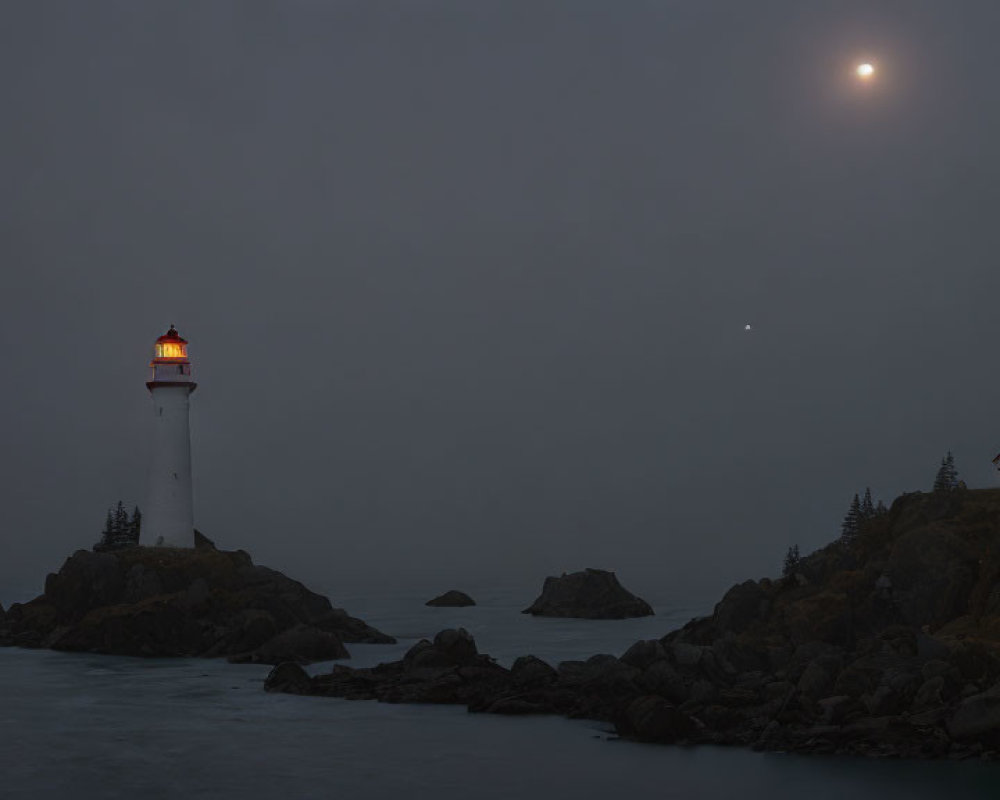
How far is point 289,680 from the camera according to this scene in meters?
43.7

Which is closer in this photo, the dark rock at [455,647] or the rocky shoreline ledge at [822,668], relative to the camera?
the rocky shoreline ledge at [822,668]

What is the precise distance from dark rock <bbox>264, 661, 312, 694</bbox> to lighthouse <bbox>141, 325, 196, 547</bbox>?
760 inches

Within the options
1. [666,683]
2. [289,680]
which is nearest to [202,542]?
[289,680]

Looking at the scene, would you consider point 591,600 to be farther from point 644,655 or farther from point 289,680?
point 644,655

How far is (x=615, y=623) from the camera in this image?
8706 centimetres

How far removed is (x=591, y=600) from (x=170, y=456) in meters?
41.5

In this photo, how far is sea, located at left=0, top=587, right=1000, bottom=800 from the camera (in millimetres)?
28656

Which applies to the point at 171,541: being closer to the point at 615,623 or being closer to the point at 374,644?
the point at 374,644

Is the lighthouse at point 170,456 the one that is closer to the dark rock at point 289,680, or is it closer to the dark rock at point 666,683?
the dark rock at point 289,680

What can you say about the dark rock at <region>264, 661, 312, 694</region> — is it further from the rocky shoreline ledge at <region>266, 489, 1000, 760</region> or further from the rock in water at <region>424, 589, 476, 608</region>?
the rock in water at <region>424, 589, 476, 608</region>

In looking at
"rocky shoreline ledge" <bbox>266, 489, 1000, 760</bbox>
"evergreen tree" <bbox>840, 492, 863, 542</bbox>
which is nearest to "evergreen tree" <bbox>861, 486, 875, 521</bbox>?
"evergreen tree" <bbox>840, 492, 863, 542</bbox>

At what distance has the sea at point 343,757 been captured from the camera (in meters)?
28.7

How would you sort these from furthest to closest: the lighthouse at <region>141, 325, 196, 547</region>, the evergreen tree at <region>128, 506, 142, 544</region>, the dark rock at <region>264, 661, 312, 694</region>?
the evergreen tree at <region>128, 506, 142, 544</region> → the lighthouse at <region>141, 325, 196, 547</region> → the dark rock at <region>264, 661, 312, 694</region>

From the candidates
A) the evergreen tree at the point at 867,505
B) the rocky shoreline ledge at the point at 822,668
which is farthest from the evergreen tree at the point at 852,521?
the rocky shoreline ledge at the point at 822,668
